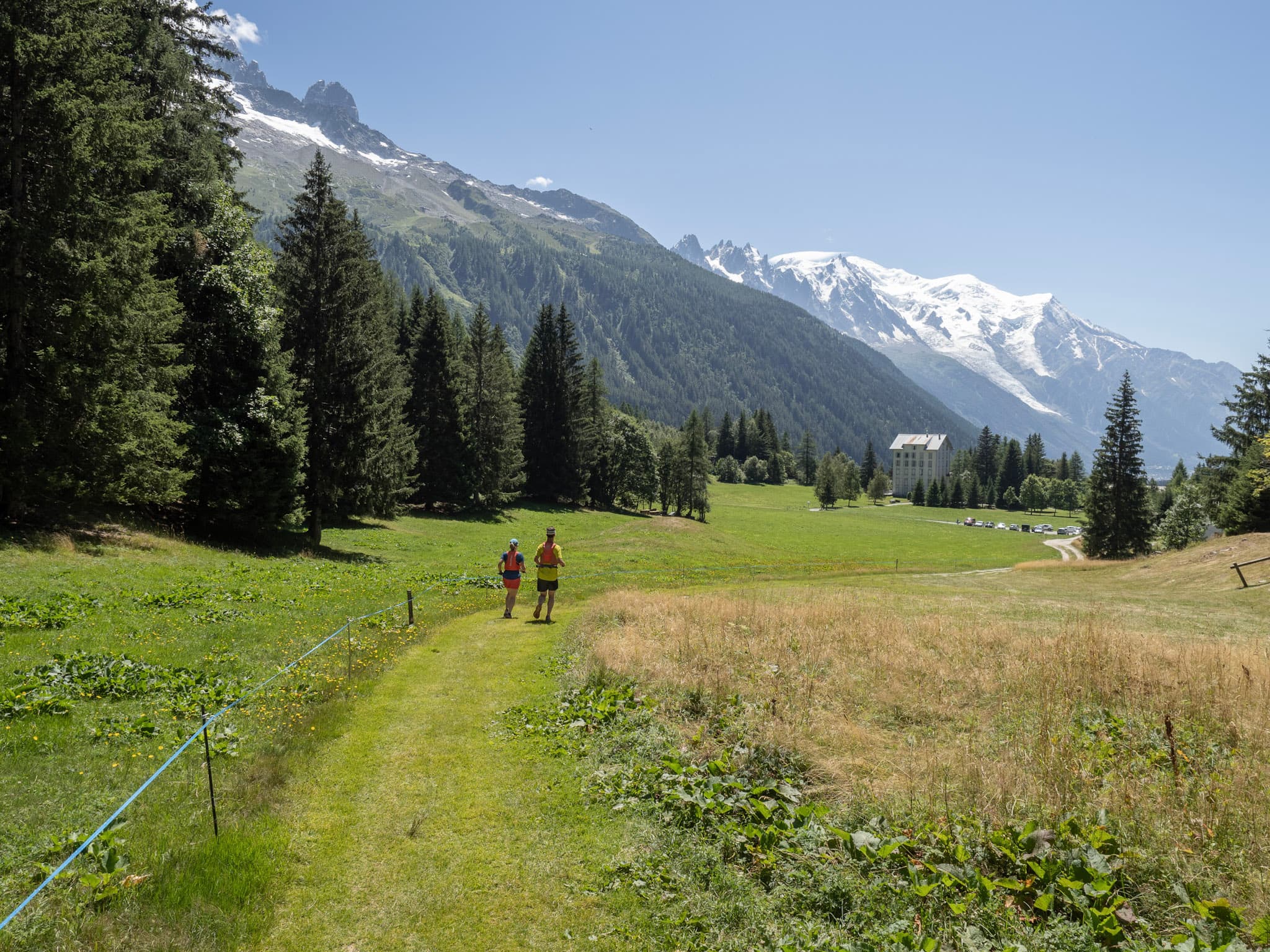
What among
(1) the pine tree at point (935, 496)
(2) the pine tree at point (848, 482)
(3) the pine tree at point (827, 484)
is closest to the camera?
(3) the pine tree at point (827, 484)

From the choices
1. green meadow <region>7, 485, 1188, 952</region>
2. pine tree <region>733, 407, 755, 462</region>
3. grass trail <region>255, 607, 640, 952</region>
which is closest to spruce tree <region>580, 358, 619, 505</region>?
green meadow <region>7, 485, 1188, 952</region>

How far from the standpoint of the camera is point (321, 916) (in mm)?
6266

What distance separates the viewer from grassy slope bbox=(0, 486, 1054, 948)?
6.09 meters

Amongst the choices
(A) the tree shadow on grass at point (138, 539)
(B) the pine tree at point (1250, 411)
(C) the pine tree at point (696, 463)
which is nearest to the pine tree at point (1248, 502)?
(B) the pine tree at point (1250, 411)

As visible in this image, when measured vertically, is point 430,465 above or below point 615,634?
above

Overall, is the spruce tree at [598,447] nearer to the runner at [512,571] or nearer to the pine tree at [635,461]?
the pine tree at [635,461]

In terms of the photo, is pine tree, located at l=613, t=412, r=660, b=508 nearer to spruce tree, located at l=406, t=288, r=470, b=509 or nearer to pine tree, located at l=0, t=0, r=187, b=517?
spruce tree, located at l=406, t=288, r=470, b=509

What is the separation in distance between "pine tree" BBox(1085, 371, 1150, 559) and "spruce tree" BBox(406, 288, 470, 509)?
60648 mm

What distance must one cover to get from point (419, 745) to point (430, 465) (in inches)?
1953

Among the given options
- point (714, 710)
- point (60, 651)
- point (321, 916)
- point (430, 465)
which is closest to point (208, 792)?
point (321, 916)

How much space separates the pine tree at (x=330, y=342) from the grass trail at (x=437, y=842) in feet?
76.7

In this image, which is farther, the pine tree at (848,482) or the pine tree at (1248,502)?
the pine tree at (848,482)

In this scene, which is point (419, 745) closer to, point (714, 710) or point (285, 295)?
point (714, 710)

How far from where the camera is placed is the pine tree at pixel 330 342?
105 feet
